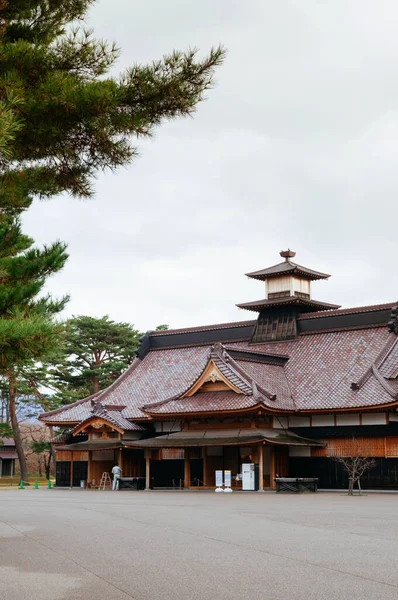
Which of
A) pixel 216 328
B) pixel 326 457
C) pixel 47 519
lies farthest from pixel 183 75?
pixel 216 328

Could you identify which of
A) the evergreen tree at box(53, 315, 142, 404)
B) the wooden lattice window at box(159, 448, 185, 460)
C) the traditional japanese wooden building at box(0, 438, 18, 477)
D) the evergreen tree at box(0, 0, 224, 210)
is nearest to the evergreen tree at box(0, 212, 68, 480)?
the evergreen tree at box(0, 0, 224, 210)

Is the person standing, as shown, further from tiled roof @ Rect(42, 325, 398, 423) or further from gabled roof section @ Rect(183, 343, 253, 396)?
gabled roof section @ Rect(183, 343, 253, 396)

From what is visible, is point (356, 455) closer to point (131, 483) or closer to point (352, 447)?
point (352, 447)

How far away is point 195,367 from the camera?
39938mm

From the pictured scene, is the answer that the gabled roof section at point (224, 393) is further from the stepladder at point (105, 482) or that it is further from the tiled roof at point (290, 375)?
the stepladder at point (105, 482)

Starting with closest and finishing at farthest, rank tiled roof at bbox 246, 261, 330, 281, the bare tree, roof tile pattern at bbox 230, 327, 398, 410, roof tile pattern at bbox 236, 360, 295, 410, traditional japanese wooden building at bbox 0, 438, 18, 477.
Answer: the bare tree
roof tile pattern at bbox 230, 327, 398, 410
roof tile pattern at bbox 236, 360, 295, 410
tiled roof at bbox 246, 261, 330, 281
traditional japanese wooden building at bbox 0, 438, 18, 477

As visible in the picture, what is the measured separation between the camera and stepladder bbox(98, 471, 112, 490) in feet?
119

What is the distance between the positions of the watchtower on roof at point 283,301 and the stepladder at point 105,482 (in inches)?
425

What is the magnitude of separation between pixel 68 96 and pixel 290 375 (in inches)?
1097

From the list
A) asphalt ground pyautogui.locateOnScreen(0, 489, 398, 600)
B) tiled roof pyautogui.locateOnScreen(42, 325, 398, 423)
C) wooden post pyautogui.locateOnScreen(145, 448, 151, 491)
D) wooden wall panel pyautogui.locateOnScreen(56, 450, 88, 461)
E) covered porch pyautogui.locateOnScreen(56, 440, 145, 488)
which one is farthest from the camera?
wooden wall panel pyautogui.locateOnScreen(56, 450, 88, 461)

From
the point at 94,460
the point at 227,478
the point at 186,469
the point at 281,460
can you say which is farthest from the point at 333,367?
the point at 94,460

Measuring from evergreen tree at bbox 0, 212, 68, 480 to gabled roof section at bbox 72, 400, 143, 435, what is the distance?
20.2m

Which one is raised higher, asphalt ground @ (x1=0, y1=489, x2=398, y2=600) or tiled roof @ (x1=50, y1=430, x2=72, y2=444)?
tiled roof @ (x1=50, y1=430, x2=72, y2=444)

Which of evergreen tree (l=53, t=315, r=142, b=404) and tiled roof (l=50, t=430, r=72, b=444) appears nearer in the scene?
tiled roof (l=50, t=430, r=72, b=444)
